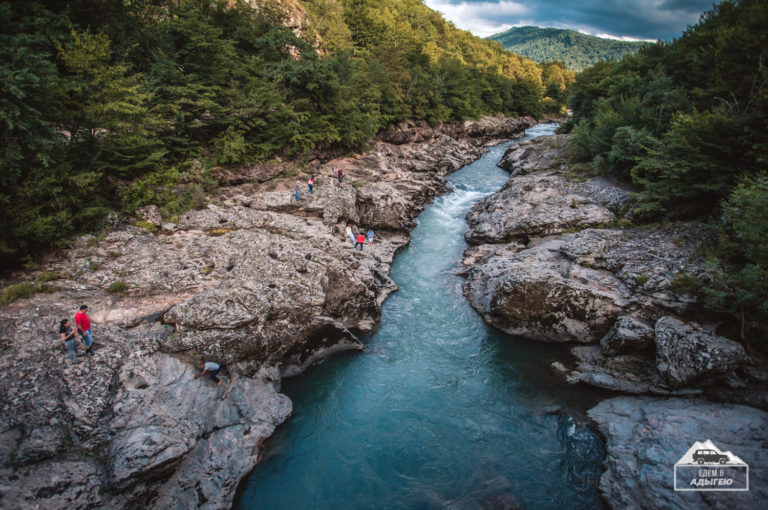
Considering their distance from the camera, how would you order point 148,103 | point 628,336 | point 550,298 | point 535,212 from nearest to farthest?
point 628,336
point 550,298
point 148,103
point 535,212

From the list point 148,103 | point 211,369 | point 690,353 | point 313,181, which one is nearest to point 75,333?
point 211,369

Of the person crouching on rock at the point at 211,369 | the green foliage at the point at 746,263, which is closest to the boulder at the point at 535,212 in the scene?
the green foliage at the point at 746,263

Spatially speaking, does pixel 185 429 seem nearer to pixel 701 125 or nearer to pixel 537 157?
pixel 701 125

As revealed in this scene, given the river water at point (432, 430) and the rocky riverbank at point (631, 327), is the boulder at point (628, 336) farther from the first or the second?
the river water at point (432, 430)

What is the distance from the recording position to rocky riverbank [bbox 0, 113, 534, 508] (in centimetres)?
811

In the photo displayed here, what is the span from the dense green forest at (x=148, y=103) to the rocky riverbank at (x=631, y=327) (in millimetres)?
17520

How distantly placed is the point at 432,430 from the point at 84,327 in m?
11.3

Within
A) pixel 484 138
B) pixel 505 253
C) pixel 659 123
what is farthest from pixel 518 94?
pixel 505 253

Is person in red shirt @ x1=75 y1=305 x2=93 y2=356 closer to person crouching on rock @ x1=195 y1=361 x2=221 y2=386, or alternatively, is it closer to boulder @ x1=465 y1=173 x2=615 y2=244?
person crouching on rock @ x1=195 y1=361 x2=221 y2=386

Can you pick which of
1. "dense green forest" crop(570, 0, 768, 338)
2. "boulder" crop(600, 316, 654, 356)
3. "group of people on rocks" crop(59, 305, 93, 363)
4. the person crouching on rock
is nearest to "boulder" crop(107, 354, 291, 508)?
the person crouching on rock

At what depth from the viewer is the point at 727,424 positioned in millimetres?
9352

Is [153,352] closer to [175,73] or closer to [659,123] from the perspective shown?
[175,73]

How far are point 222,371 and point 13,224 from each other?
9012mm

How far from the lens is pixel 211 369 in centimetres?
1080
